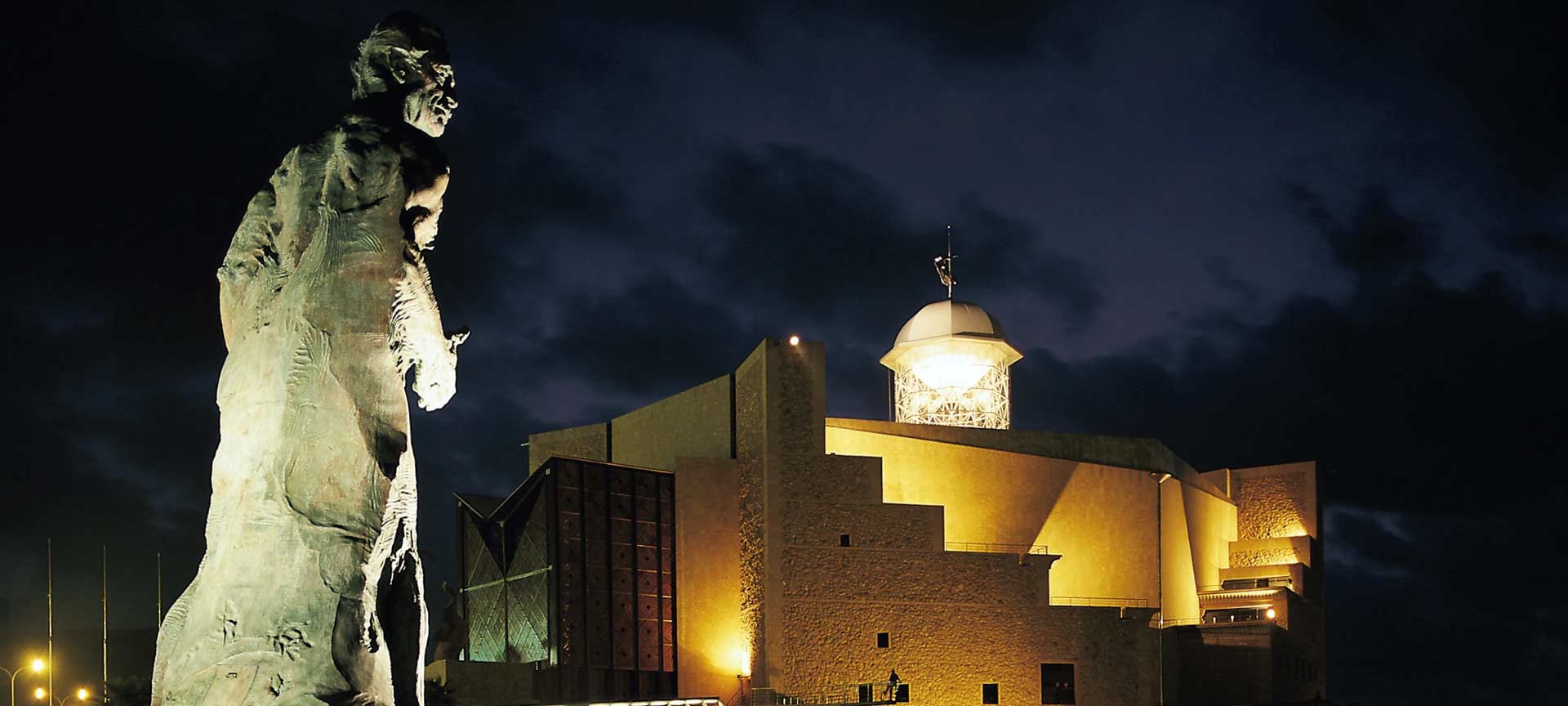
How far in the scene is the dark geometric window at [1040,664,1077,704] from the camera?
34469 millimetres

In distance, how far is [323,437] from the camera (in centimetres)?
477

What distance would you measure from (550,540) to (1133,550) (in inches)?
633

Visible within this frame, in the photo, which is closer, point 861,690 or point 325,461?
point 325,461

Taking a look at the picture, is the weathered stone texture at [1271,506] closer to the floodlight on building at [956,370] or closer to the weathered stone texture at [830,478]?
the floodlight on building at [956,370]

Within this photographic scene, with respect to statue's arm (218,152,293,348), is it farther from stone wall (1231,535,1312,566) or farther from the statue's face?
stone wall (1231,535,1312,566)

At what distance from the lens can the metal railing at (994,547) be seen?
124 feet

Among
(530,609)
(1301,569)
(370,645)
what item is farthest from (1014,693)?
(370,645)

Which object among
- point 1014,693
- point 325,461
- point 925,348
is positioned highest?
point 925,348

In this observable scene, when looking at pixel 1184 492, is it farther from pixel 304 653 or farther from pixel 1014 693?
pixel 304 653

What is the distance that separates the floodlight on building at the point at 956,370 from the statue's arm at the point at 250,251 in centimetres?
3630

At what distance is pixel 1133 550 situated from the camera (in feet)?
132

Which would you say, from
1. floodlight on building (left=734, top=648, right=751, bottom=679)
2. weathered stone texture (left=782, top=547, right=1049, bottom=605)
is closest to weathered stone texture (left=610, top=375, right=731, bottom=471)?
weathered stone texture (left=782, top=547, right=1049, bottom=605)

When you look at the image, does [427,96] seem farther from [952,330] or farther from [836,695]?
[952,330]

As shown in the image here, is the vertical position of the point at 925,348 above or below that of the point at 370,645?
above
